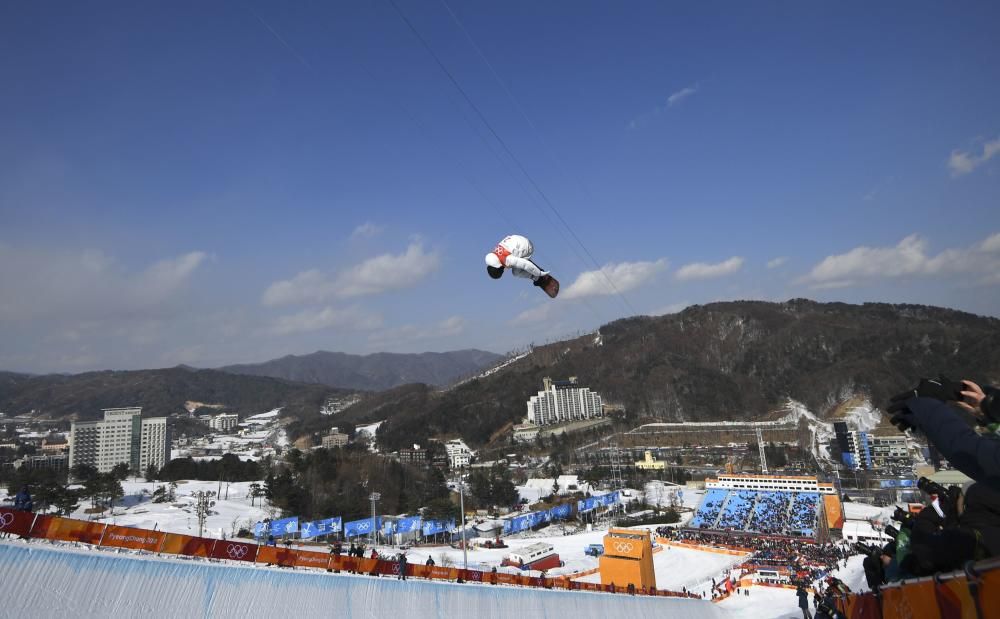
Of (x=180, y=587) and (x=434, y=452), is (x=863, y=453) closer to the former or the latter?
(x=434, y=452)

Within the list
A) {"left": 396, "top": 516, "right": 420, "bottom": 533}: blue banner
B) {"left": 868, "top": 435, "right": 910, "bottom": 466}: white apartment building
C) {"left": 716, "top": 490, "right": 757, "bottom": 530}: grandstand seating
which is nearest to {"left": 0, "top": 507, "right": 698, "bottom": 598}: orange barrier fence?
{"left": 396, "top": 516, "right": 420, "bottom": 533}: blue banner

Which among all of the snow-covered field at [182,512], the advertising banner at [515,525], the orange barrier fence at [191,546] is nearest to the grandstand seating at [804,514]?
the advertising banner at [515,525]

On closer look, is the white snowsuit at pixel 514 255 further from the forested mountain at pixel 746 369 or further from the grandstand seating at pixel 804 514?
the forested mountain at pixel 746 369

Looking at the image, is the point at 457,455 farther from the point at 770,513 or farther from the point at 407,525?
the point at 407,525

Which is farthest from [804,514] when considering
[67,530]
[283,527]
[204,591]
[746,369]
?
[746,369]

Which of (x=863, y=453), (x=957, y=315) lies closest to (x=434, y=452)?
(x=863, y=453)

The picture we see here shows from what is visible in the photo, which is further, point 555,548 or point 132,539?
point 555,548

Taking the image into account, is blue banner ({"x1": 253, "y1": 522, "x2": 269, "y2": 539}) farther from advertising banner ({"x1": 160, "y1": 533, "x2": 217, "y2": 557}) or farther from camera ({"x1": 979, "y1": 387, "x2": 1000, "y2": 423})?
camera ({"x1": 979, "y1": 387, "x2": 1000, "y2": 423})
